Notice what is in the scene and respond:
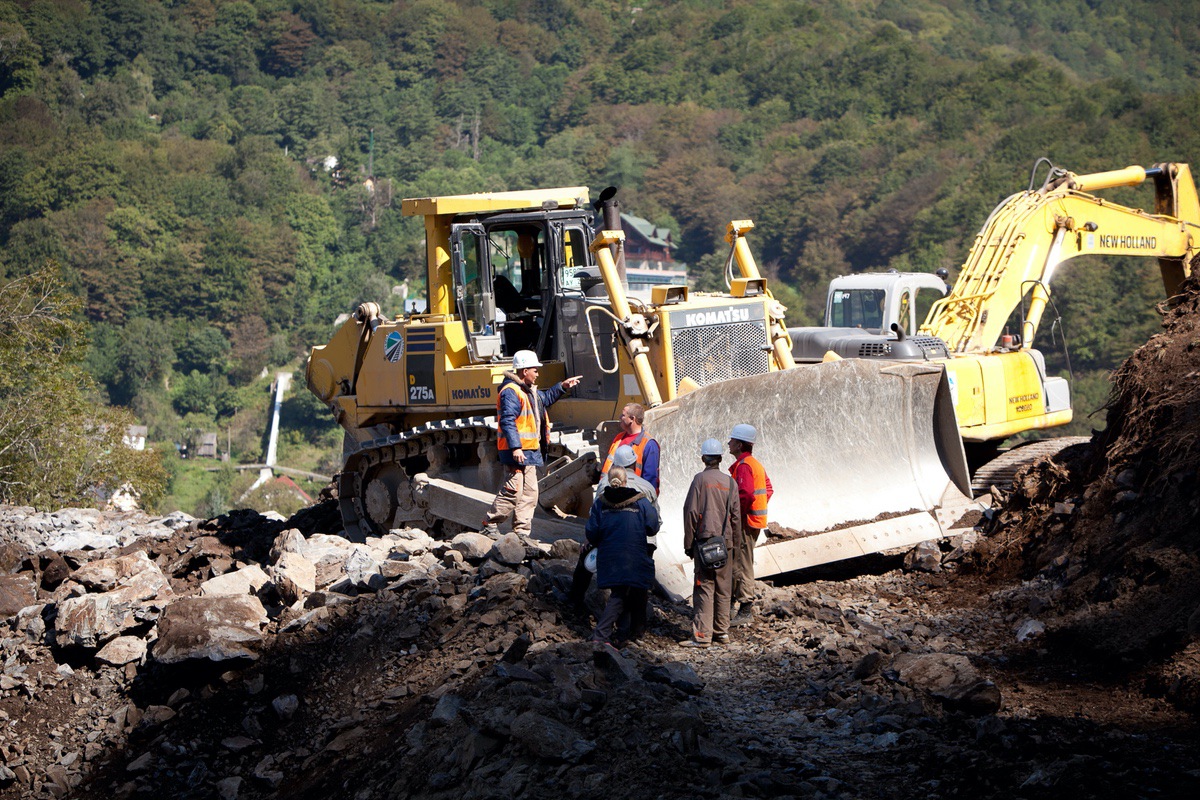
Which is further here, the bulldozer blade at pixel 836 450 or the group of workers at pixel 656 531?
the bulldozer blade at pixel 836 450

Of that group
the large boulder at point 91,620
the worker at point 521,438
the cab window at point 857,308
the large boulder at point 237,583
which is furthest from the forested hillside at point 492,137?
the large boulder at point 91,620

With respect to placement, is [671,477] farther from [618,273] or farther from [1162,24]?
[1162,24]

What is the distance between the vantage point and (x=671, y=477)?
902 centimetres

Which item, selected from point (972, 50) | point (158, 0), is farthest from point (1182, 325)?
point (158, 0)

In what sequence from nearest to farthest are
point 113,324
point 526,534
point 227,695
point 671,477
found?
1. point 227,695
2. point 671,477
3. point 526,534
4. point 113,324

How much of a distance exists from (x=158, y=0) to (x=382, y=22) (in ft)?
67.2

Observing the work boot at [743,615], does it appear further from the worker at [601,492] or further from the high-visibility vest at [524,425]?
the high-visibility vest at [524,425]

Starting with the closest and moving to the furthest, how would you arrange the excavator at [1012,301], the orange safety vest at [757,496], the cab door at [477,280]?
the orange safety vest at [757,496], the cab door at [477,280], the excavator at [1012,301]

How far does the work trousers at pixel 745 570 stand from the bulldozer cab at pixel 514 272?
10.9ft

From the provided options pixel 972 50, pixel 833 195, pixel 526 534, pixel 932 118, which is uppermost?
pixel 972 50

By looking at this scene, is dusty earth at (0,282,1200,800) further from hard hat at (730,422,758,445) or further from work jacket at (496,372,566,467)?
hard hat at (730,422,758,445)

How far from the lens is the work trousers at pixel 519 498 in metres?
9.62

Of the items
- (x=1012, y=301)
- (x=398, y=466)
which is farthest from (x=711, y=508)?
(x=1012, y=301)

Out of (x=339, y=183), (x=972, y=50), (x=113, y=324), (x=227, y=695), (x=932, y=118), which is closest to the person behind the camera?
(x=227, y=695)
